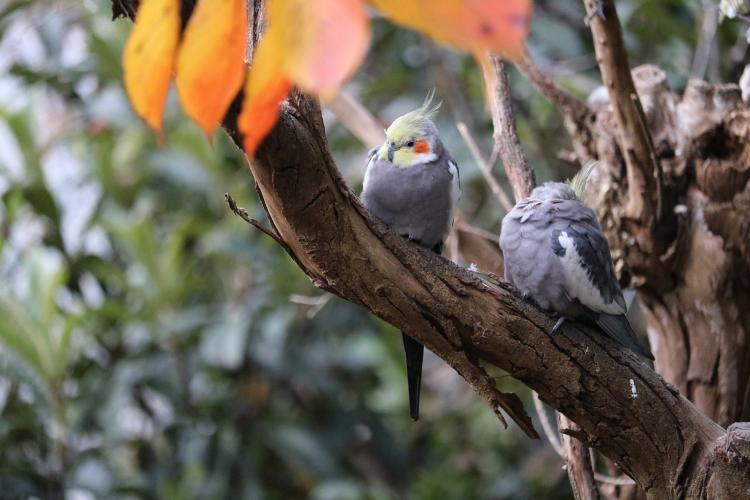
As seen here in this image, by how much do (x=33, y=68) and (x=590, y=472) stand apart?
7.85 feet

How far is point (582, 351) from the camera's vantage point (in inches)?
54.6

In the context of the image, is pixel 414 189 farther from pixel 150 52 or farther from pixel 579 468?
pixel 150 52

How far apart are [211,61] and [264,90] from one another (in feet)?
0.24

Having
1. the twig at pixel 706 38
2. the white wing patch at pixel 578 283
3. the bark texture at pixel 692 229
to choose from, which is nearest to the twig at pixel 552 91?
the bark texture at pixel 692 229

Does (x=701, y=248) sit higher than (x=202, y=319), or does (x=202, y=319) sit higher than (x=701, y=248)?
(x=701, y=248)

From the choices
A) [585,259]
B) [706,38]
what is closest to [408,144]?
[585,259]

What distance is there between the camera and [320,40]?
507mm

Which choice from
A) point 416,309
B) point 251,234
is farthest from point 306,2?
point 251,234

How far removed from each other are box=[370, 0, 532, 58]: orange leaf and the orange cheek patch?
3.29 ft

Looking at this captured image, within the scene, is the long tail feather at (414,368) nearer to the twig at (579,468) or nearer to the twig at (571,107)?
the twig at (579,468)

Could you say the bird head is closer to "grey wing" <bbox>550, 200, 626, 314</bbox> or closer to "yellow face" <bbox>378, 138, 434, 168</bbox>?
"yellow face" <bbox>378, 138, 434, 168</bbox>

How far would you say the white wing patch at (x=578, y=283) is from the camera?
1.46 metres

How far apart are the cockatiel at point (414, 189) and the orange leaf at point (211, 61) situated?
0.87 m

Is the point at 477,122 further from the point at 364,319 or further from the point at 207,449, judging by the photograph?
the point at 207,449
